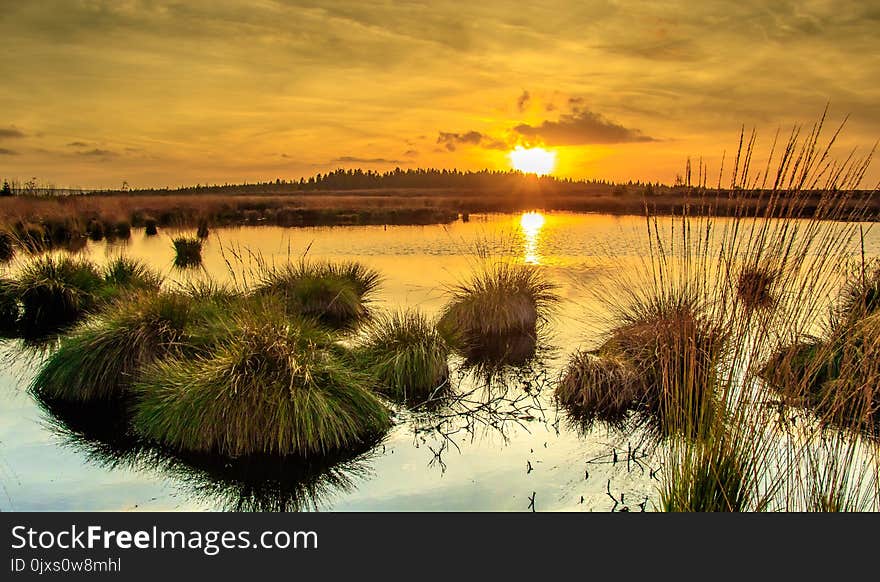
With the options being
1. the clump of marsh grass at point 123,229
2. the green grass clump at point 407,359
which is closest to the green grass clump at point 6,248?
the clump of marsh grass at point 123,229

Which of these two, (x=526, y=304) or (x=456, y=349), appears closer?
(x=456, y=349)

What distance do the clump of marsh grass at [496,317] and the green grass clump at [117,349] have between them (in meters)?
4.11

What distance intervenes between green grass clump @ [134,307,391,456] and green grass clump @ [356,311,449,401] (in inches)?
46.4

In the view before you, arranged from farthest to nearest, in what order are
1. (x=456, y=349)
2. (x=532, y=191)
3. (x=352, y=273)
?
(x=532, y=191) < (x=352, y=273) < (x=456, y=349)

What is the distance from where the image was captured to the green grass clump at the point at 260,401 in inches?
274

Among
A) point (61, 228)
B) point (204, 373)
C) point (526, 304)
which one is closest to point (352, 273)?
point (526, 304)

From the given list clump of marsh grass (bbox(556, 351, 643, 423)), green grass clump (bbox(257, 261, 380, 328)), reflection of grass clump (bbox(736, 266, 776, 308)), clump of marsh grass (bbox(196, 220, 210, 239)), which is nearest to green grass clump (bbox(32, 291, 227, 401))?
green grass clump (bbox(257, 261, 380, 328))

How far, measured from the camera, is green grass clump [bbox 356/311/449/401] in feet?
30.1

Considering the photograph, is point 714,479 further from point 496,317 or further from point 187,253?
point 187,253
